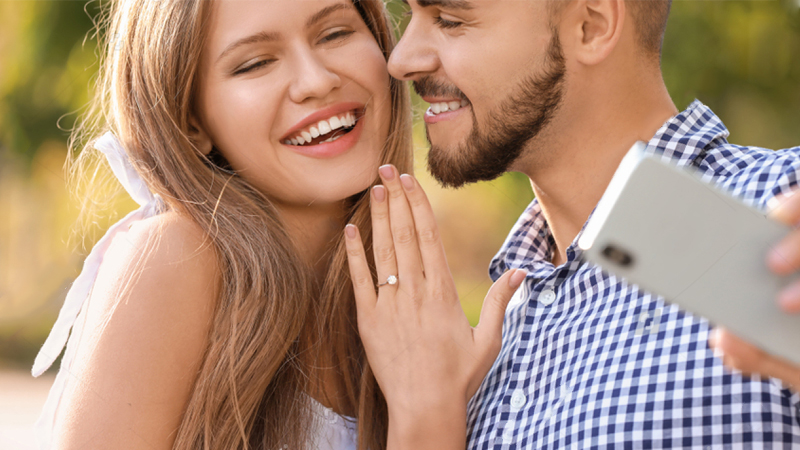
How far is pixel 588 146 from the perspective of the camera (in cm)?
178

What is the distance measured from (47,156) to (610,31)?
7.61m

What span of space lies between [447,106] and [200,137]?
684mm

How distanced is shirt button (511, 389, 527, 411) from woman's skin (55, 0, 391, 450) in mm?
603

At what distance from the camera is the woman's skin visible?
4.82ft

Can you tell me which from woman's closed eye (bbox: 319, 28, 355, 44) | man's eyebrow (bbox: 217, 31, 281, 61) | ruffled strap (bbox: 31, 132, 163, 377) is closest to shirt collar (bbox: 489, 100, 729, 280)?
woman's closed eye (bbox: 319, 28, 355, 44)

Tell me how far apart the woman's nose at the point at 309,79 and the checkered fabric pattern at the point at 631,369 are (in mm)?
693

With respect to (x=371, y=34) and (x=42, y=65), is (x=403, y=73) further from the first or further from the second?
(x=42, y=65)

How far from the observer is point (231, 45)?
5.56 feet

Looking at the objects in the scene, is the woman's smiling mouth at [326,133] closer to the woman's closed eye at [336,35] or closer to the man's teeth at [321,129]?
the man's teeth at [321,129]

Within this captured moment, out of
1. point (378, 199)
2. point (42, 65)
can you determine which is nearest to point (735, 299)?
point (378, 199)

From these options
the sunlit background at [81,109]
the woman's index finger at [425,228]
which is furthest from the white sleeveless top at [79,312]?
the sunlit background at [81,109]

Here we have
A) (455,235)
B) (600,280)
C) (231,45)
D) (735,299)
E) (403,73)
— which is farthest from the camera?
(455,235)

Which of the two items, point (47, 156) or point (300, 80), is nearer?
point (300, 80)

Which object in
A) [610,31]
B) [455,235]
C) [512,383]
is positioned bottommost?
[512,383]
